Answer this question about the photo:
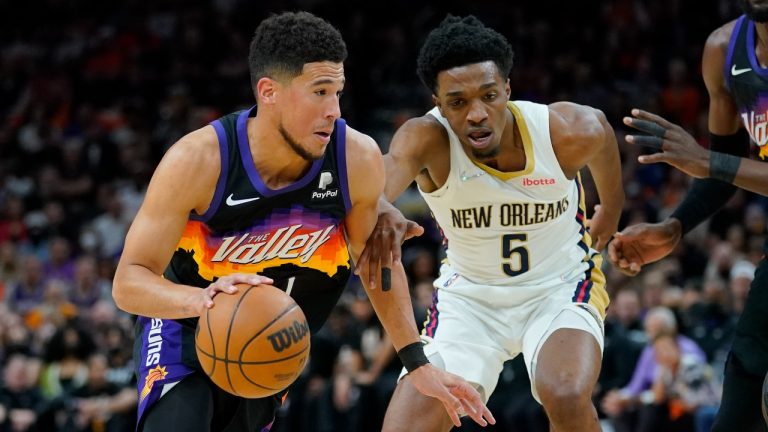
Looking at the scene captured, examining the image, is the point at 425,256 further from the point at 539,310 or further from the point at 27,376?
the point at 539,310

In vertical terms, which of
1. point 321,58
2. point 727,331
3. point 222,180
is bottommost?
point 727,331

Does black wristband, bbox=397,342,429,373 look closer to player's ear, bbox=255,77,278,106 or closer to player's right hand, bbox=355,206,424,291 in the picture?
player's right hand, bbox=355,206,424,291

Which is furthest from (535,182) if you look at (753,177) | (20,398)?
(20,398)

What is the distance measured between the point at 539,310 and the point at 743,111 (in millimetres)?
1477

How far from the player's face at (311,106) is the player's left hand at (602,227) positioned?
2.26 meters

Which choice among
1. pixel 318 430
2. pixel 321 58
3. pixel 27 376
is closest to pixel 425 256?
pixel 318 430

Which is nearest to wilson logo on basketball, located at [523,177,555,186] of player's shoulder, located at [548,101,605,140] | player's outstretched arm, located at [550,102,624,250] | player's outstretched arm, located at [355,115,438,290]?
player's outstretched arm, located at [550,102,624,250]

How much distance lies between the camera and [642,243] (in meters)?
6.14

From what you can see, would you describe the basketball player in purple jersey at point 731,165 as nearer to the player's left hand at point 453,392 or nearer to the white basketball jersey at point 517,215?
the white basketball jersey at point 517,215

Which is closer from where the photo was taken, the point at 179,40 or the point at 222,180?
the point at 222,180

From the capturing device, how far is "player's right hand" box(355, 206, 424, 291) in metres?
4.92

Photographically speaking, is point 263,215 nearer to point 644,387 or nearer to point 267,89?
point 267,89

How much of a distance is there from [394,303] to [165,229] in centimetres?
110

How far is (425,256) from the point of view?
11484mm
